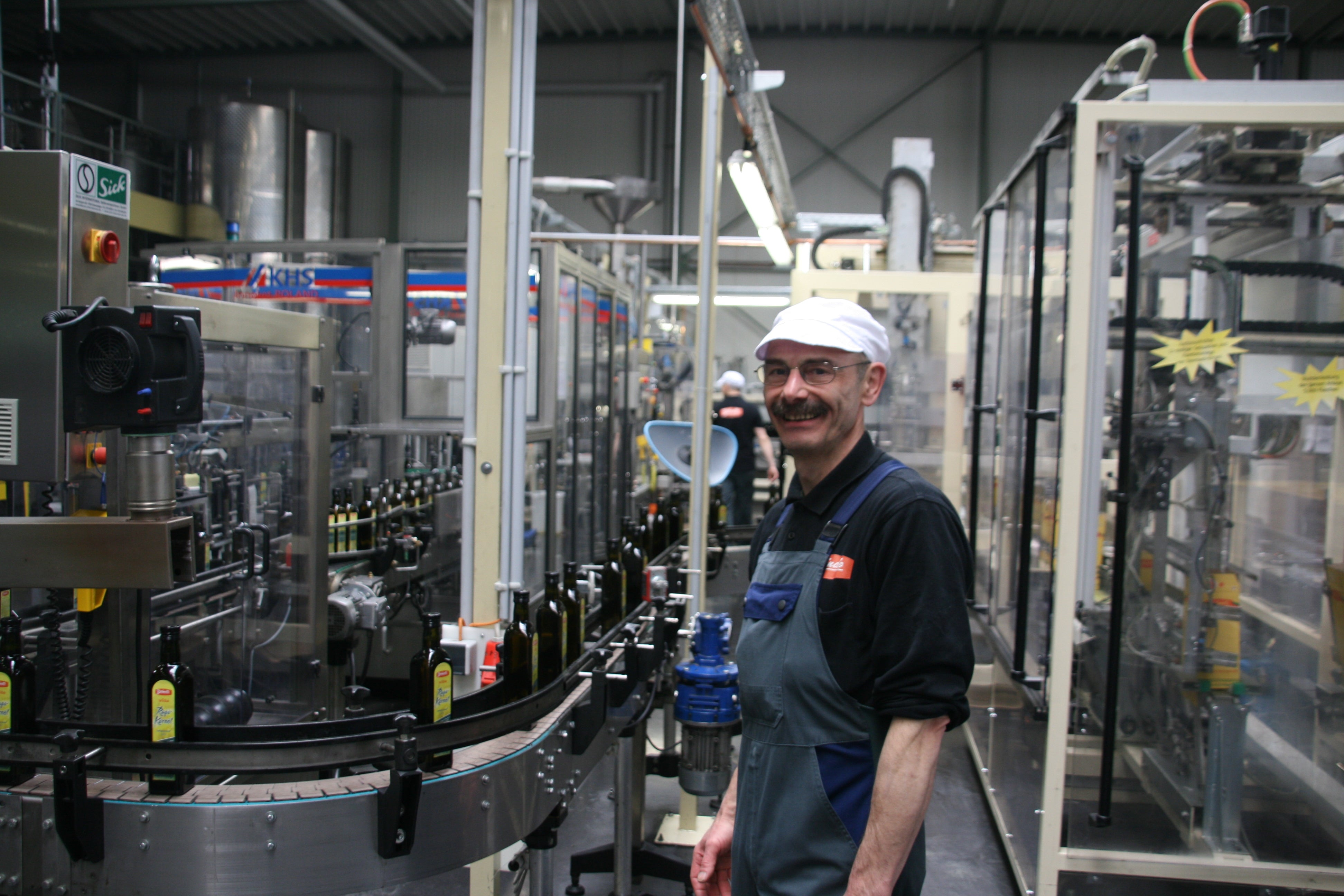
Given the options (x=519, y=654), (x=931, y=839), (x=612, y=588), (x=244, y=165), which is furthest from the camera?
(x=244, y=165)

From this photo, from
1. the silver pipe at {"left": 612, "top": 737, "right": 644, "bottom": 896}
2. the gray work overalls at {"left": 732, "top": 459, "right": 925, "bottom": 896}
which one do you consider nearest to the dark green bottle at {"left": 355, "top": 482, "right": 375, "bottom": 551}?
the silver pipe at {"left": 612, "top": 737, "right": 644, "bottom": 896}

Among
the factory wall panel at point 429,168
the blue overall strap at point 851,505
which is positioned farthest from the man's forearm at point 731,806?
the factory wall panel at point 429,168

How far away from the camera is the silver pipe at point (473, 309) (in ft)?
6.93

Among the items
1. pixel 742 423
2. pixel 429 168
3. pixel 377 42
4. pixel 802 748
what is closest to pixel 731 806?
pixel 802 748

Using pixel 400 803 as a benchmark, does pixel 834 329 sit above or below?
above

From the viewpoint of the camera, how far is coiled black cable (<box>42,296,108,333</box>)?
1.54 meters

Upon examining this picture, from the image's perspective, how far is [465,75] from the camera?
1077 centimetres

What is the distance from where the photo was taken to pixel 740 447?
680 centimetres

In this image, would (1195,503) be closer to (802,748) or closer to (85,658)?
(802,748)

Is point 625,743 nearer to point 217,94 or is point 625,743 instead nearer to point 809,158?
point 809,158

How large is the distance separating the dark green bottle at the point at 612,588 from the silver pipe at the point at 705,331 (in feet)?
0.71

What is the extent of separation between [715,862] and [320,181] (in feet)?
29.9

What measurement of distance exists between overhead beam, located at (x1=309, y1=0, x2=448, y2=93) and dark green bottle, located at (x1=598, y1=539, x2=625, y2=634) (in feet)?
23.8

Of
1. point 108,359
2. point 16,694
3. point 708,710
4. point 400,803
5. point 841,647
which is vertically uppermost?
point 108,359
